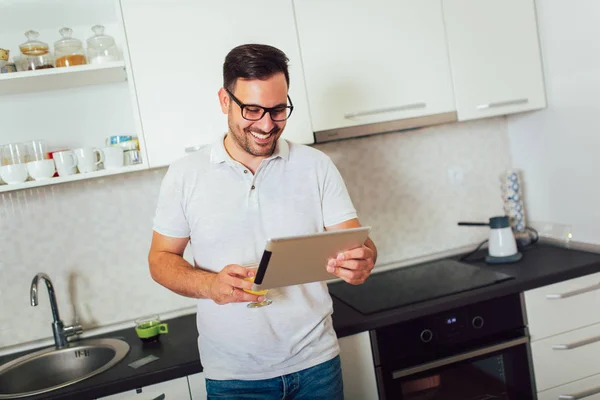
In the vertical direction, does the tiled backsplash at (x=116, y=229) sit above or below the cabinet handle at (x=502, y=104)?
below

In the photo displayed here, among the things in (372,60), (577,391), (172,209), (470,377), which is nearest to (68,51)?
(172,209)

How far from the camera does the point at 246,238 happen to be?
1.48m

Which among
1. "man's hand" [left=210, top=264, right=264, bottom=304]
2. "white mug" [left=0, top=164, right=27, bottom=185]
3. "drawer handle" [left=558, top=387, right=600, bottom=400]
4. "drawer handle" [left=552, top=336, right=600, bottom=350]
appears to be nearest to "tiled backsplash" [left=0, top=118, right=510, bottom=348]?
"white mug" [left=0, top=164, right=27, bottom=185]

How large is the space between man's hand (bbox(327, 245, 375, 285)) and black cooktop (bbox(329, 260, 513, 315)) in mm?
517

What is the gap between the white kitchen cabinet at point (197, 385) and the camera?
1.65 m

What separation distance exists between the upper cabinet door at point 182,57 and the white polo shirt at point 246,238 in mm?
319

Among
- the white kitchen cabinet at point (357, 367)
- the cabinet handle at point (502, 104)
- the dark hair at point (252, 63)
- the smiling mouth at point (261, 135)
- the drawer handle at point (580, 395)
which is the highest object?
the dark hair at point (252, 63)

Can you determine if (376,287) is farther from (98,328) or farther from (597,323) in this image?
(98,328)

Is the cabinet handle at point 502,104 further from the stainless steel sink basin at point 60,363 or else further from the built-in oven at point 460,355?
the stainless steel sink basin at point 60,363

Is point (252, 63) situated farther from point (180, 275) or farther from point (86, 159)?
point (86, 159)

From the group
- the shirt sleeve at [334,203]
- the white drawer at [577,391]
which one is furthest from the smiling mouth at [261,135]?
the white drawer at [577,391]

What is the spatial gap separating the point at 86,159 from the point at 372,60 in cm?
108

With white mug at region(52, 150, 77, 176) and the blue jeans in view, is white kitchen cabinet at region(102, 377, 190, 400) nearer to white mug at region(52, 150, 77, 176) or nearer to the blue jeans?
the blue jeans

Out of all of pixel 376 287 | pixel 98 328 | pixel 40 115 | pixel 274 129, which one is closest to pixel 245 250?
pixel 274 129
